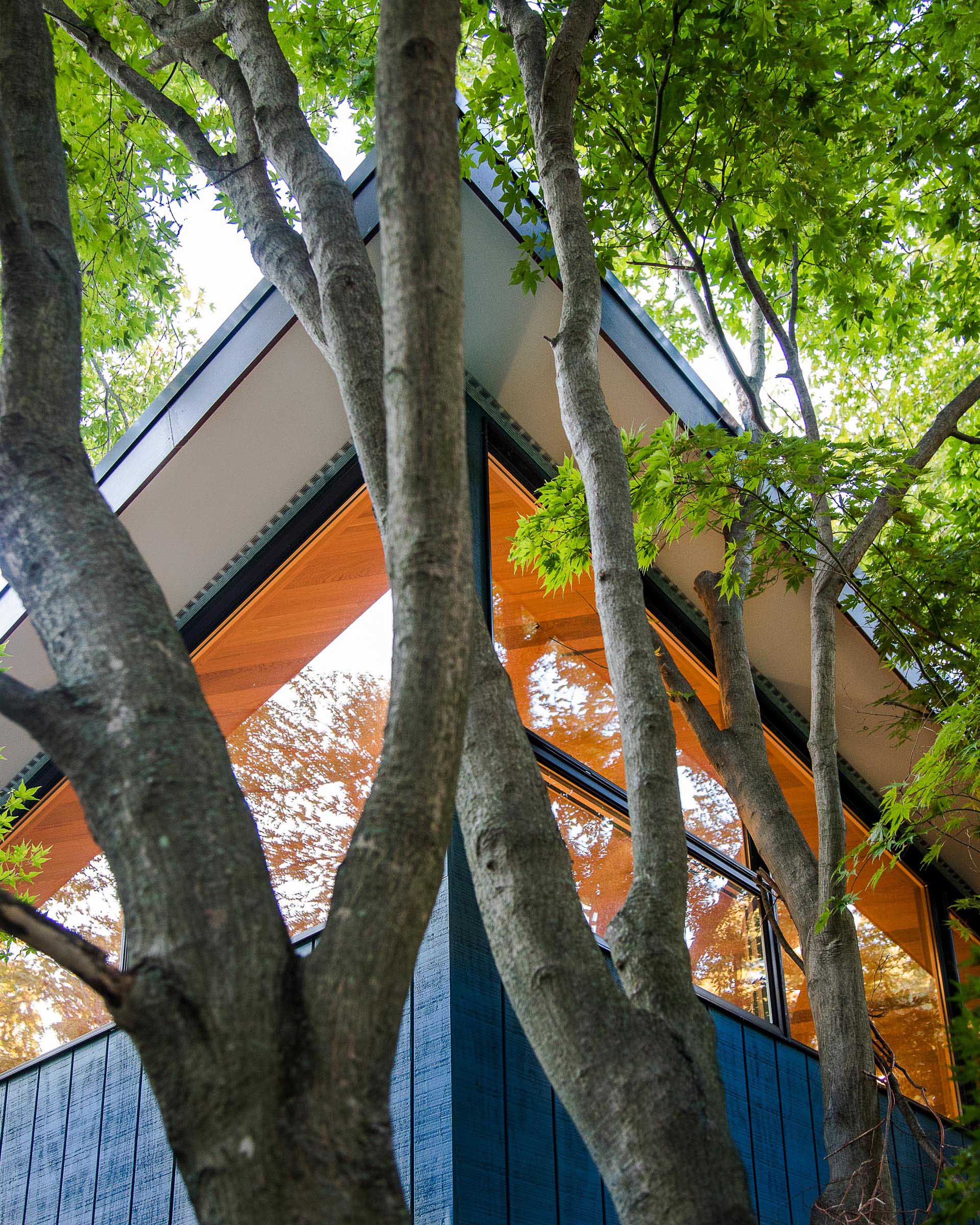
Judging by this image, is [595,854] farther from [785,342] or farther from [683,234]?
[683,234]

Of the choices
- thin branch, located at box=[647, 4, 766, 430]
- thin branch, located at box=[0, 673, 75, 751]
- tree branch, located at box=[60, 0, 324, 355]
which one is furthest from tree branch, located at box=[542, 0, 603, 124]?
thin branch, located at box=[0, 673, 75, 751]

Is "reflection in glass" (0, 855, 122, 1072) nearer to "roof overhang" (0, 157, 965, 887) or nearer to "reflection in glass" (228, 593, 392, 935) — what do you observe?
"roof overhang" (0, 157, 965, 887)

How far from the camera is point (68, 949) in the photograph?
1.35 meters

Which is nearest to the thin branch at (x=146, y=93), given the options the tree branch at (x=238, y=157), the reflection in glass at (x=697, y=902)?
the tree branch at (x=238, y=157)

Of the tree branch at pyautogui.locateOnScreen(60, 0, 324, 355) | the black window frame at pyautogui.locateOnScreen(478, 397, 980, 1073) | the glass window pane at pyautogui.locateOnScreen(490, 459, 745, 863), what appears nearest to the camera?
the tree branch at pyautogui.locateOnScreen(60, 0, 324, 355)

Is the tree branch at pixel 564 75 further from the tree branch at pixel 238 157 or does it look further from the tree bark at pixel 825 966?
the tree bark at pixel 825 966

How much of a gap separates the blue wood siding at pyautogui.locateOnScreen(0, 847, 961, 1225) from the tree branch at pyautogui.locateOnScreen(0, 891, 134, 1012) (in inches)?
98.2

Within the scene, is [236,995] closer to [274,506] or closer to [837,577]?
[837,577]

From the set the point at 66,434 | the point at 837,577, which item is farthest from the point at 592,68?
the point at 66,434

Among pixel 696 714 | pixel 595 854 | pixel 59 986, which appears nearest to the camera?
pixel 696 714

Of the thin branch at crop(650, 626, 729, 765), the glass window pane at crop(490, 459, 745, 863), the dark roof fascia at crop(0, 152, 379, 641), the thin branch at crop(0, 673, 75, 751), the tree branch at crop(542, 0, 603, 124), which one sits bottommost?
the thin branch at crop(0, 673, 75, 751)

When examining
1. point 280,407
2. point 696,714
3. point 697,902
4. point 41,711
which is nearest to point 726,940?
point 697,902

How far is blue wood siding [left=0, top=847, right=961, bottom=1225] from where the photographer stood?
3586 millimetres

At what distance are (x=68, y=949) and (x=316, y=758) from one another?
3518 mm
